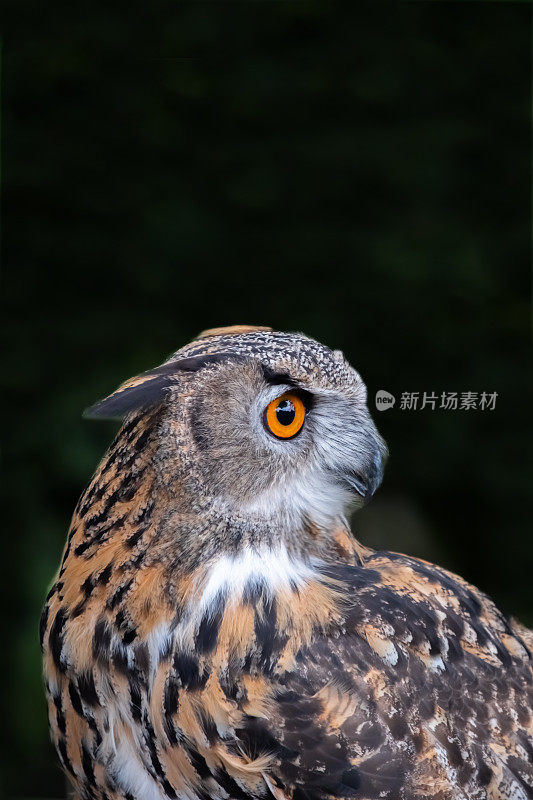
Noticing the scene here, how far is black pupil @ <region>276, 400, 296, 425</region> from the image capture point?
4.07ft

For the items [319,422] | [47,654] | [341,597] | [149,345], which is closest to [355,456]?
[319,422]

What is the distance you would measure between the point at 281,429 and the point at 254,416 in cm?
6

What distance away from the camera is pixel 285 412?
49.1 inches

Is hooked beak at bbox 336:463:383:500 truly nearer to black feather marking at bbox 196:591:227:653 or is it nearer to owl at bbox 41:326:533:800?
owl at bbox 41:326:533:800

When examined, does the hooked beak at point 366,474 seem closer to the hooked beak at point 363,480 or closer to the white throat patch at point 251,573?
the hooked beak at point 363,480

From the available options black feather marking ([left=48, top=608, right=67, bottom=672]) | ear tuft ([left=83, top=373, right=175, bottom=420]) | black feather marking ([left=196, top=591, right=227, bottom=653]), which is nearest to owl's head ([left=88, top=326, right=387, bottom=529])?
ear tuft ([left=83, top=373, right=175, bottom=420])

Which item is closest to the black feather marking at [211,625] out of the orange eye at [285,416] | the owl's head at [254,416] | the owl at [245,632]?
the owl at [245,632]

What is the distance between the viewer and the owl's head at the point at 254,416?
1.18 metres

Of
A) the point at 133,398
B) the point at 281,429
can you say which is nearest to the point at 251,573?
the point at 281,429

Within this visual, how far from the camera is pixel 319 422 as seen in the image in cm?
131

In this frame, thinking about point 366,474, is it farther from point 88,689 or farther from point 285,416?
point 88,689

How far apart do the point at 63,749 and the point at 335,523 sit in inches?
21.7

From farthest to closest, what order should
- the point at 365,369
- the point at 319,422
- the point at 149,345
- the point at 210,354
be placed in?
the point at 365,369
the point at 149,345
the point at 319,422
the point at 210,354

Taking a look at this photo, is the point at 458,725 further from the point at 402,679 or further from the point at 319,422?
the point at 319,422
